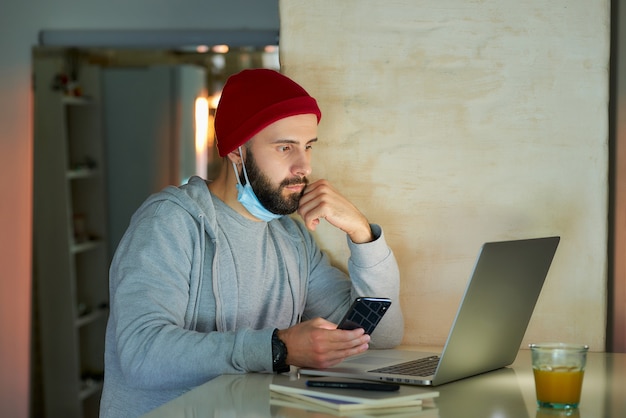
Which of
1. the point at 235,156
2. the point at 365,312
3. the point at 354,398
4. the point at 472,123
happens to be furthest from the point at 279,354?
the point at 472,123

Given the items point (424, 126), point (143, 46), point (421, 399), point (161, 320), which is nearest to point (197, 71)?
point (143, 46)

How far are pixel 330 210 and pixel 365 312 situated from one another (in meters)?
0.37

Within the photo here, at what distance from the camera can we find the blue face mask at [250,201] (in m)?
1.89

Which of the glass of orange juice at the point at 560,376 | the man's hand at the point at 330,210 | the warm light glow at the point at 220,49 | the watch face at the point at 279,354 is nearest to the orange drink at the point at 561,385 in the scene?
the glass of orange juice at the point at 560,376

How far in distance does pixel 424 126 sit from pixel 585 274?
48 centimetres

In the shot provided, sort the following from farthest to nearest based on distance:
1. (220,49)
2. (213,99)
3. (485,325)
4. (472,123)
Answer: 1. (213,99)
2. (220,49)
3. (472,123)
4. (485,325)

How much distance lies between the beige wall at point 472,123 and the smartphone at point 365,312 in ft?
1.72

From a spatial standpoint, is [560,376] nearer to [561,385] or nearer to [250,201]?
[561,385]

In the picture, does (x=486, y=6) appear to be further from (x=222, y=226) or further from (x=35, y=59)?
(x=35, y=59)

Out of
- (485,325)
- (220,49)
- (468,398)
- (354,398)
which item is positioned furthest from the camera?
(220,49)

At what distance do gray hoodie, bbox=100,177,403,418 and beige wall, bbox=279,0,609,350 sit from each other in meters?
0.17

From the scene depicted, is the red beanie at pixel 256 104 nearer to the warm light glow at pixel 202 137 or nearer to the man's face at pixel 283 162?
the man's face at pixel 283 162

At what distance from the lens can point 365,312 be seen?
59.6 inches

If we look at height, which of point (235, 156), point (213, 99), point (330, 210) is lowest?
point (330, 210)
